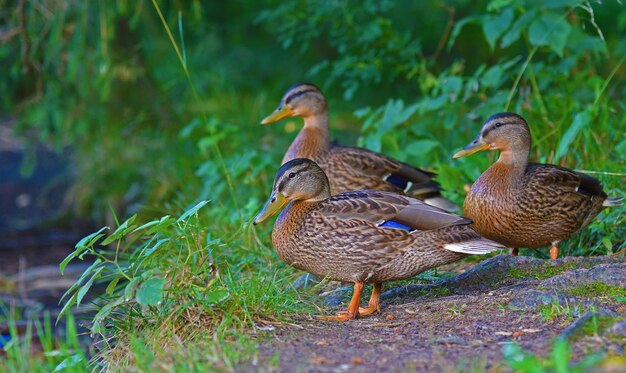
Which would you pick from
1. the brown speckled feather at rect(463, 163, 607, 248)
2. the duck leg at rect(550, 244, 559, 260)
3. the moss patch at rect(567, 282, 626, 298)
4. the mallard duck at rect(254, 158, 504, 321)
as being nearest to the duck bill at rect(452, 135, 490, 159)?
the brown speckled feather at rect(463, 163, 607, 248)

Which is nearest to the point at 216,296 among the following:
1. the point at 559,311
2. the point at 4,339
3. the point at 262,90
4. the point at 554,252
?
the point at 559,311

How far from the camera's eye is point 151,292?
14.3 ft

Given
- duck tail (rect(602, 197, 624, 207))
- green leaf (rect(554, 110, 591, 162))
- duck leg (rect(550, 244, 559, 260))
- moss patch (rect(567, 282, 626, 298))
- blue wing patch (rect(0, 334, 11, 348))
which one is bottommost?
blue wing patch (rect(0, 334, 11, 348))

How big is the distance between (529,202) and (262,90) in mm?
5825

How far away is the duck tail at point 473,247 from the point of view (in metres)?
4.86

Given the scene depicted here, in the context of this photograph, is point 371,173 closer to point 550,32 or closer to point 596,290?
point 550,32

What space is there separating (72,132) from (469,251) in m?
5.66

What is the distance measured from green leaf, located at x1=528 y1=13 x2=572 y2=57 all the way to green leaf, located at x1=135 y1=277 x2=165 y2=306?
11.1ft

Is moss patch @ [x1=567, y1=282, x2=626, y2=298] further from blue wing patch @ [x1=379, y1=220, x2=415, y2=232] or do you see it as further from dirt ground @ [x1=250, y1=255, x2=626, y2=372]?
blue wing patch @ [x1=379, y1=220, x2=415, y2=232]

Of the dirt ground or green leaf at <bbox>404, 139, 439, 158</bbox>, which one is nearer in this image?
the dirt ground

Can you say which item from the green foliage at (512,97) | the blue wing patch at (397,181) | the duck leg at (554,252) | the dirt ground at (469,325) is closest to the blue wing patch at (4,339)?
the dirt ground at (469,325)

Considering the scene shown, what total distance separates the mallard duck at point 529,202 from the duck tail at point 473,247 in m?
0.75

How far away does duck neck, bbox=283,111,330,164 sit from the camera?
6961 mm

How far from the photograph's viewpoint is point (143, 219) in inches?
356
